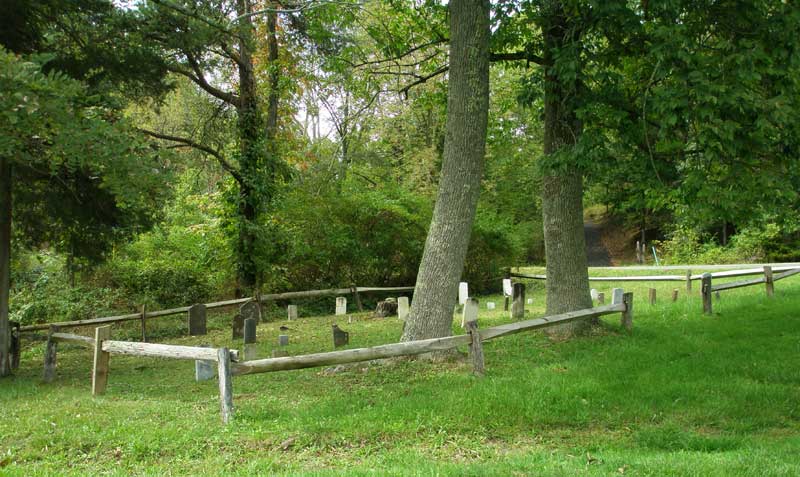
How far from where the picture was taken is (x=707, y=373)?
8336mm

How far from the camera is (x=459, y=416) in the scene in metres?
6.59

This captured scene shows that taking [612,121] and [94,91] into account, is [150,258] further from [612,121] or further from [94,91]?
[612,121]

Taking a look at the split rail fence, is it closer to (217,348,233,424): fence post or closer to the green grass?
(217,348,233,424): fence post

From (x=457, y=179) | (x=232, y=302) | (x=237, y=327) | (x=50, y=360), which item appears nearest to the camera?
(x=457, y=179)

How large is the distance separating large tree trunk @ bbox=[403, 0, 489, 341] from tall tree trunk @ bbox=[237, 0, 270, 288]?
9.13 metres

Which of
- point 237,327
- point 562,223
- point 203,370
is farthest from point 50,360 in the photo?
point 562,223

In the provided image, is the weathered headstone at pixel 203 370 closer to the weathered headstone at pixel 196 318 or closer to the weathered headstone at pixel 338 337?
the weathered headstone at pixel 338 337

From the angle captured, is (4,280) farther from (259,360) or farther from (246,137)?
(246,137)

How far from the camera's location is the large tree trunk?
909 centimetres

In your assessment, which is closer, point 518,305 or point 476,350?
point 476,350

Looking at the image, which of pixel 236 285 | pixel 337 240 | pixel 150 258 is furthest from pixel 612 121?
pixel 150 258

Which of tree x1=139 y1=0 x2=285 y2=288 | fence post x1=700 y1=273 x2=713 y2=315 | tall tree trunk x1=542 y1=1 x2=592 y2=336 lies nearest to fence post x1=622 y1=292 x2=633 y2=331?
tall tree trunk x1=542 y1=1 x2=592 y2=336

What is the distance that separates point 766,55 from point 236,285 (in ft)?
48.6

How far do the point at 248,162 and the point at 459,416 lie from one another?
12570 mm
